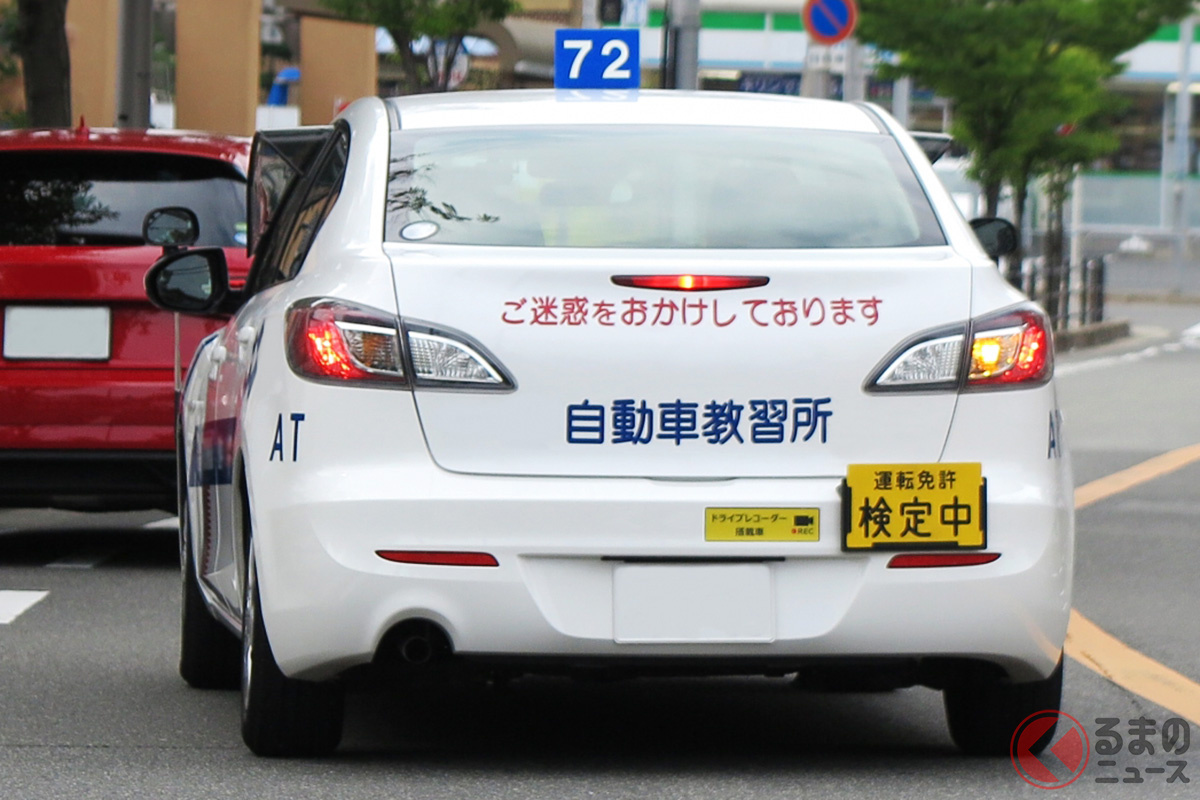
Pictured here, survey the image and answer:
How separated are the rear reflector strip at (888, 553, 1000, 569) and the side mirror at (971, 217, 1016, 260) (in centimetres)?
160

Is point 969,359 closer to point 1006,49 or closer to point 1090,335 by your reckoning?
point 1006,49

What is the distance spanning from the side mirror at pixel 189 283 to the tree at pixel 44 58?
11.4 metres

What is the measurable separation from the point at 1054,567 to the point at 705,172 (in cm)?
113

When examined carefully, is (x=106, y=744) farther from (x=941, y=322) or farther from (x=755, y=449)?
(x=941, y=322)

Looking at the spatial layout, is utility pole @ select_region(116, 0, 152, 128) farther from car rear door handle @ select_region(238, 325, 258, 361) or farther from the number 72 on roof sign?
car rear door handle @ select_region(238, 325, 258, 361)

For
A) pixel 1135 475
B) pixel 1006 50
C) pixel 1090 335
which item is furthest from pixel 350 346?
pixel 1090 335

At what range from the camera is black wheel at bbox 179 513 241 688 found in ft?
21.6

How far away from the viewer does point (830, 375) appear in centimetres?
490

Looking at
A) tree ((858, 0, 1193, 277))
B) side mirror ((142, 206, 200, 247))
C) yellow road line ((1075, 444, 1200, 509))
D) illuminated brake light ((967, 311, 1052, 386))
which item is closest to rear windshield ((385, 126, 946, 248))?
illuminated brake light ((967, 311, 1052, 386))

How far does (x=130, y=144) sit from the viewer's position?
941 cm

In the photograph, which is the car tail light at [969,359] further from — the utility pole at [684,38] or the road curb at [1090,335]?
the road curb at [1090,335]

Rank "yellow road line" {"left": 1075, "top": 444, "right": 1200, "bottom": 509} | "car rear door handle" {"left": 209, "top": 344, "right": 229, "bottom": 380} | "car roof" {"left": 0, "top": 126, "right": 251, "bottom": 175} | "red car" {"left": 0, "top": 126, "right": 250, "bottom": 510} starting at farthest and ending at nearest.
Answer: "yellow road line" {"left": 1075, "top": 444, "right": 1200, "bottom": 509} → "car roof" {"left": 0, "top": 126, "right": 251, "bottom": 175} → "red car" {"left": 0, "top": 126, "right": 250, "bottom": 510} → "car rear door handle" {"left": 209, "top": 344, "right": 229, "bottom": 380}

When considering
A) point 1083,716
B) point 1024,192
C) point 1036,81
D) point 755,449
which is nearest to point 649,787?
Result: point 755,449

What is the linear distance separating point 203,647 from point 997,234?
2344 mm
